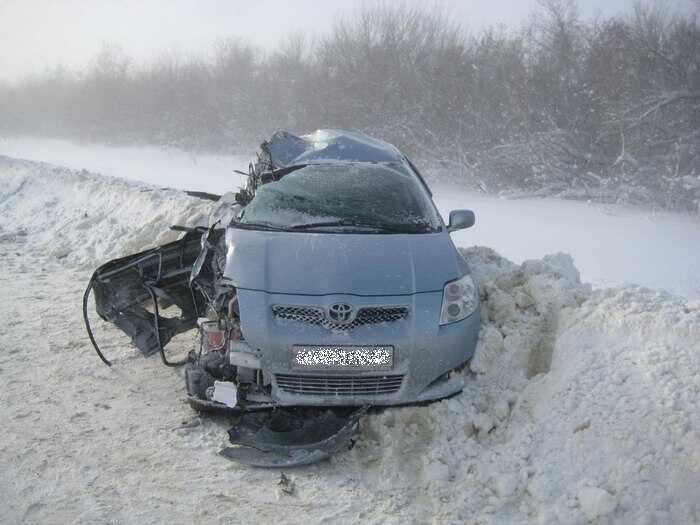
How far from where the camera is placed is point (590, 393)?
3.47 metres

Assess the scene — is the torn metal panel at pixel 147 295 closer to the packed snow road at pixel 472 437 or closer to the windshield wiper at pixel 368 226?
the packed snow road at pixel 472 437

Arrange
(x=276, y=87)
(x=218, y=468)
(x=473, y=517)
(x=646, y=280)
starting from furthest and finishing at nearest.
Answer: (x=276, y=87) → (x=646, y=280) → (x=218, y=468) → (x=473, y=517)

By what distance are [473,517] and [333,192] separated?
8.66 feet

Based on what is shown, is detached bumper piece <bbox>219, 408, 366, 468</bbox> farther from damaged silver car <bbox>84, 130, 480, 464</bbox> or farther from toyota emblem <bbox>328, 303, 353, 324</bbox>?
toyota emblem <bbox>328, 303, 353, 324</bbox>

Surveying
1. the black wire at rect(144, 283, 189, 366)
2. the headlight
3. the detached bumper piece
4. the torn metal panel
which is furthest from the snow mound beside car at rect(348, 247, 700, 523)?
the torn metal panel

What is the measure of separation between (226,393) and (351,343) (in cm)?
84

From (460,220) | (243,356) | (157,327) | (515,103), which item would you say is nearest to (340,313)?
(243,356)

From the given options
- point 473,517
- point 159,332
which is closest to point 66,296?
point 159,332

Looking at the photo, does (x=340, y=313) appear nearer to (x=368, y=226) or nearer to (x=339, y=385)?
(x=339, y=385)

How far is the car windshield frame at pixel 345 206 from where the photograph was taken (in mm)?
4242

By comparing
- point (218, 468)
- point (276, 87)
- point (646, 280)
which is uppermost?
point (218, 468)

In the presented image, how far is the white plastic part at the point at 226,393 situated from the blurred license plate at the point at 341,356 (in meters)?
0.44

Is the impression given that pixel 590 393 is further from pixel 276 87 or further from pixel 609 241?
pixel 276 87

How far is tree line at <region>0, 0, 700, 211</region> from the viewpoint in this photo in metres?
13.1
